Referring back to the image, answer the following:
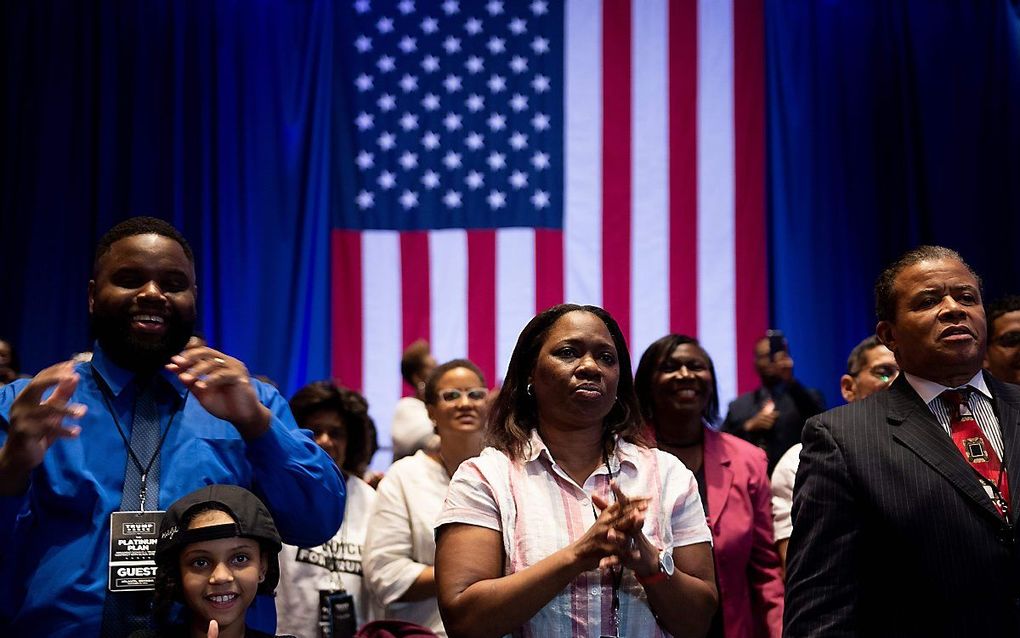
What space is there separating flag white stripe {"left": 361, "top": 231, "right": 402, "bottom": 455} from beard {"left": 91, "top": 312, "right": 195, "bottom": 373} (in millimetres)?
→ 5413

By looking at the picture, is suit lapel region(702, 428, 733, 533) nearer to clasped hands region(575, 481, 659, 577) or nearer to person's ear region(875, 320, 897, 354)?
person's ear region(875, 320, 897, 354)

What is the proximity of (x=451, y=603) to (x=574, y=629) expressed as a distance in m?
0.28

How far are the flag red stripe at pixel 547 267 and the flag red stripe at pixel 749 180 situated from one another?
1.29m

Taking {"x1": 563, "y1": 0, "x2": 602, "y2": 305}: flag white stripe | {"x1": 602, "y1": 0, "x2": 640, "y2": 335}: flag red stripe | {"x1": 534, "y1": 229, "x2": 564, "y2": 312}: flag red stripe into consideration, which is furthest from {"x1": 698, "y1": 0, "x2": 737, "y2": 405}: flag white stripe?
{"x1": 534, "y1": 229, "x2": 564, "y2": 312}: flag red stripe

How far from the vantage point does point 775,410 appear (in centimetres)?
578

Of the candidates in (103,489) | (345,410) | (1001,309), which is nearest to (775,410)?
(1001,309)

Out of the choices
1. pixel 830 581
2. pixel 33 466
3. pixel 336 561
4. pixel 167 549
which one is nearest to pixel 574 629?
pixel 830 581

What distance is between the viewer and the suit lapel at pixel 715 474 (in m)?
3.75

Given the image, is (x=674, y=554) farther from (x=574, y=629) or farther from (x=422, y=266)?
(x=422, y=266)

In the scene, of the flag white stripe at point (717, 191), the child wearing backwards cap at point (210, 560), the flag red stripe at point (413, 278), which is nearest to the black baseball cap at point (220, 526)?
the child wearing backwards cap at point (210, 560)

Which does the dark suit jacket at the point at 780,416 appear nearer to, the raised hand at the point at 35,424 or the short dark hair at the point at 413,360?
the short dark hair at the point at 413,360

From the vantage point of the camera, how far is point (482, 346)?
809 centimetres

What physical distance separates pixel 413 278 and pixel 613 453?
220 inches

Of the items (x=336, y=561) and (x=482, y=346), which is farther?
(x=482, y=346)
